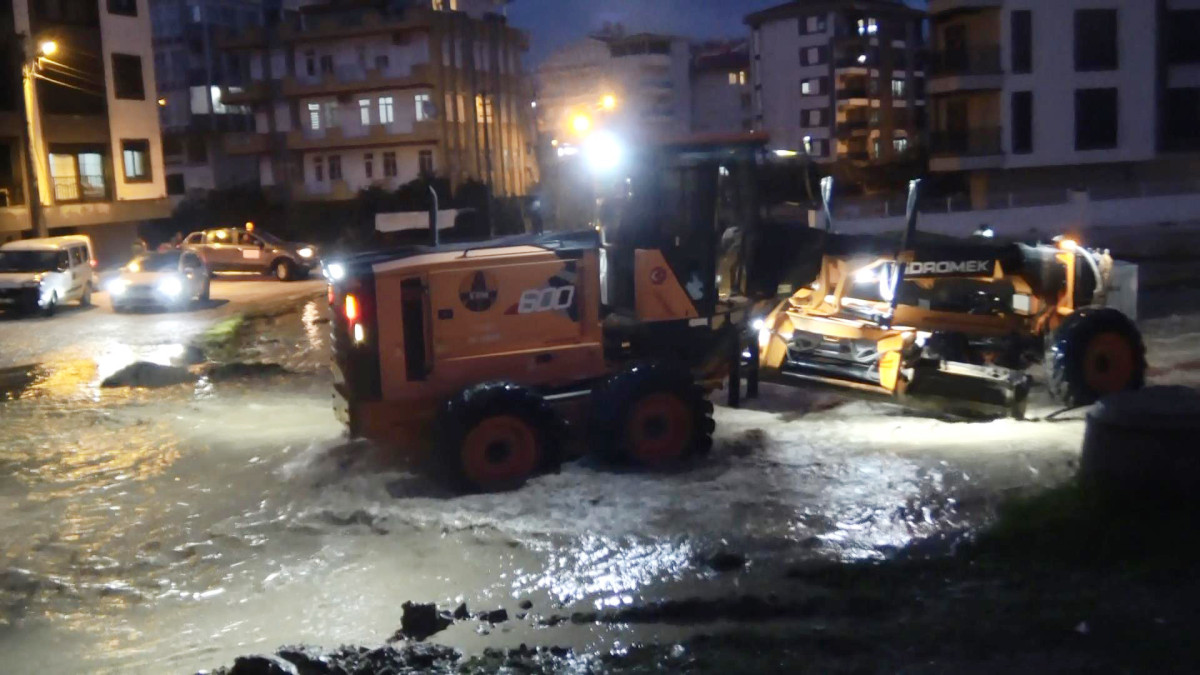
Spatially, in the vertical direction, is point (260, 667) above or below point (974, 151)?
below

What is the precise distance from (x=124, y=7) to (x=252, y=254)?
1382 centimetres

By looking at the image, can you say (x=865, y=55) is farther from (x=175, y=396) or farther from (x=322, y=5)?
(x=175, y=396)

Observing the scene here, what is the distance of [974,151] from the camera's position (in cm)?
4706

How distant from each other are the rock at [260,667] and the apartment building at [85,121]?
119 feet

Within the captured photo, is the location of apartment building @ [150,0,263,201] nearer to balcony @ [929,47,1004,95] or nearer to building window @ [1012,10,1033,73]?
balcony @ [929,47,1004,95]

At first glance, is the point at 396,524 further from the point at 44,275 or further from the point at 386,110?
the point at 386,110

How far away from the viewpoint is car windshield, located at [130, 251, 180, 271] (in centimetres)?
3070

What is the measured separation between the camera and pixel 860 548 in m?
9.24

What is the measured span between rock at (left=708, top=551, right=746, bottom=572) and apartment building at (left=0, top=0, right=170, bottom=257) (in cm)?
3554

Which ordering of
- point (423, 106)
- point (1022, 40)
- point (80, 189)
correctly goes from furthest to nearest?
point (423, 106), point (1022, 40), point (80, 189)

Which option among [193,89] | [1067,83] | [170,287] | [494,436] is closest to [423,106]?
[193,89]

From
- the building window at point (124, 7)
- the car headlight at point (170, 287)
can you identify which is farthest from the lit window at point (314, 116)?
the car headlight at point (170, 287)

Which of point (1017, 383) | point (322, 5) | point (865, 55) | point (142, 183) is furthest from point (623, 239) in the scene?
point (865, 55)

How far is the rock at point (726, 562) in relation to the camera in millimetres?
8938
